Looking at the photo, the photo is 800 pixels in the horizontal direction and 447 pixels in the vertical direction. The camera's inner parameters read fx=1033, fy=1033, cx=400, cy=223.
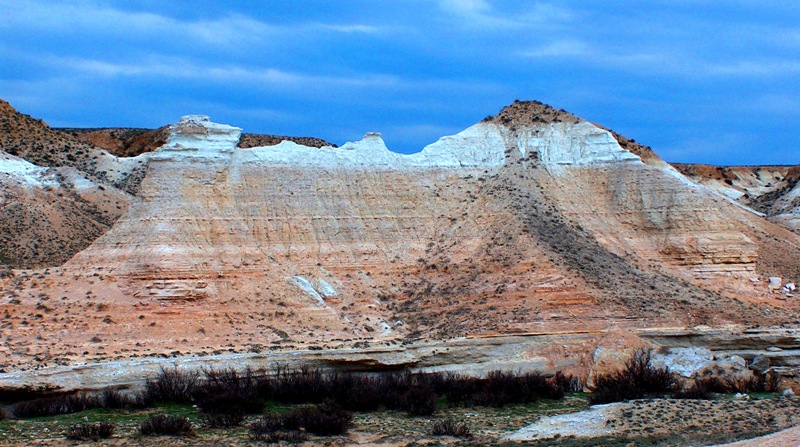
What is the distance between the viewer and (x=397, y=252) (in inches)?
1710

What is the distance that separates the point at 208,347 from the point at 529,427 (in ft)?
39.5

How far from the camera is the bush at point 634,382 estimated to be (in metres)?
32.2

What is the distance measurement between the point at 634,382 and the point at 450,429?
895 cm

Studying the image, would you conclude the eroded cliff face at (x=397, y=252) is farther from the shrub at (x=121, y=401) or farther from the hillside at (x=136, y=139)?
the hillside at (x=136, y=139)

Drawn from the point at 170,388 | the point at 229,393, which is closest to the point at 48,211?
the point at 170,388

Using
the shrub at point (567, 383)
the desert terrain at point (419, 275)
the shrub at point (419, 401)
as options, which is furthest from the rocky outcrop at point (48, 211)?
the shrub at point (567, 383)

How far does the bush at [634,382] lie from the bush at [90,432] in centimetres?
1479

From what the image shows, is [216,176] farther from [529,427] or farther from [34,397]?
[529,427]

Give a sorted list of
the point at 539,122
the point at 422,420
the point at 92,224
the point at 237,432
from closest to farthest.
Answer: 1. the point at 237,432
2. the point at 422,420
3. the point at 539,122
4. the point at 92,224

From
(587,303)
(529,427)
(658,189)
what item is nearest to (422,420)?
(529,427)

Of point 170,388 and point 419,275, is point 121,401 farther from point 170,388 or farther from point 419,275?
point 419,275

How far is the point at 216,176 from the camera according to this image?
42.4 m

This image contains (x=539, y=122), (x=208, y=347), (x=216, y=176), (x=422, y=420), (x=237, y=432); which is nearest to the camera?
(x=237, y=432)

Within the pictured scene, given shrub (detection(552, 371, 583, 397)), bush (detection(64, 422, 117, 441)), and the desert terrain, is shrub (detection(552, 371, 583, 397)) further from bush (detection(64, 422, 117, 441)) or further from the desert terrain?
bush (detection(64, 422, 117, 441))
